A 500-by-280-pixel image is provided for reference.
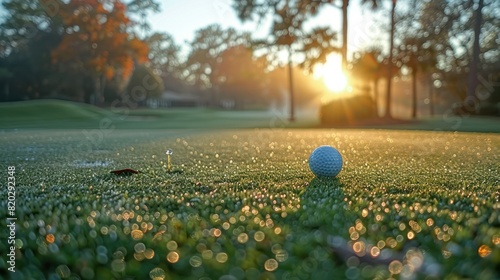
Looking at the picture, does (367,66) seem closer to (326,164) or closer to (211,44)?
(326,164)

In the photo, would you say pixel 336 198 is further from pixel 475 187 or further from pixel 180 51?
pixel 180 51

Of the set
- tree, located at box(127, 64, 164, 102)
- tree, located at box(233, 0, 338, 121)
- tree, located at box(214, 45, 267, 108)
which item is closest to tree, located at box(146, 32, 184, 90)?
tree, located at box(214, 45, 267, 108)

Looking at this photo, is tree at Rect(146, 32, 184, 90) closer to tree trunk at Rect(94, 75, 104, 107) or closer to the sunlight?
tree trunk at Rect(94, 75, 104, 107)

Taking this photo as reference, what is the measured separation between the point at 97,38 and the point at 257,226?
35.7 meters

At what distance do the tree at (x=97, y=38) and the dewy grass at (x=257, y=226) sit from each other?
107ft

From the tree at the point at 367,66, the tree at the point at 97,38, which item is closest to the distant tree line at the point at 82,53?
the tree at the point at 97,38

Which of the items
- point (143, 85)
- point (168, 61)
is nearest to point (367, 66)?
point (143, 85)

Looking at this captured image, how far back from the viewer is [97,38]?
112 ft

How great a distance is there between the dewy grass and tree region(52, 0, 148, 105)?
107ft

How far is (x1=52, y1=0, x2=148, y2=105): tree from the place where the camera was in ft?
108

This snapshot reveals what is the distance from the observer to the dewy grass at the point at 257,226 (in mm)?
2002

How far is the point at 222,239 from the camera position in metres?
2.39

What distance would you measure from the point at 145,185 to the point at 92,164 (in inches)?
92.9

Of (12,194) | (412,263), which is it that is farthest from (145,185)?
(412,263)
